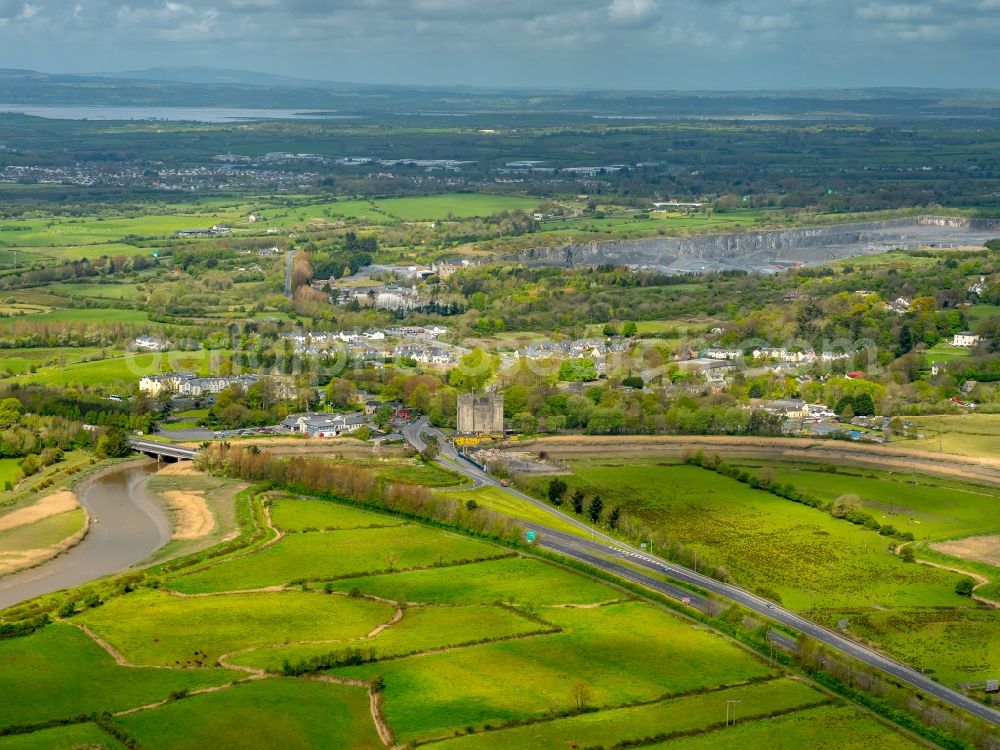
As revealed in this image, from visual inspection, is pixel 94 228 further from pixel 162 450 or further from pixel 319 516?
pixel 319 516

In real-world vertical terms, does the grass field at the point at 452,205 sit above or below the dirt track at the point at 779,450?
above

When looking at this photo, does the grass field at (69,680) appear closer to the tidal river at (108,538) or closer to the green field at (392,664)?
the green field at (392,664)

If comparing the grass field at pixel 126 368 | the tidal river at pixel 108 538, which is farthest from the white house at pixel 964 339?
the tidal river at pixel 108 538

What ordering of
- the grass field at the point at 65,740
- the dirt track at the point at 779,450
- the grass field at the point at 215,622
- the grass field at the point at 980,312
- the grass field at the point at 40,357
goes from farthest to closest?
the grass field at the point at 980,312 < the grass field at the point at 40,357 < the dirt track at the point at 779,450 < the grass field at the point at 215,622 < the grass field at the point at 65,740

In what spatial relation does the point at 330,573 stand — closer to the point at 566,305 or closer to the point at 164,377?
the point at 164,377

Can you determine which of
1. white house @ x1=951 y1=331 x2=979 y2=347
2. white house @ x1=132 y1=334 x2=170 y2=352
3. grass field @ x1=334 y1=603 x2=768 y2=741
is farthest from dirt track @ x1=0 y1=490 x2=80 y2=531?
white house @ x1=951 y1=331 x2=979 y2=347

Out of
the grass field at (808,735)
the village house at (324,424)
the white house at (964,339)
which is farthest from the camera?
the white house at (964,339)
